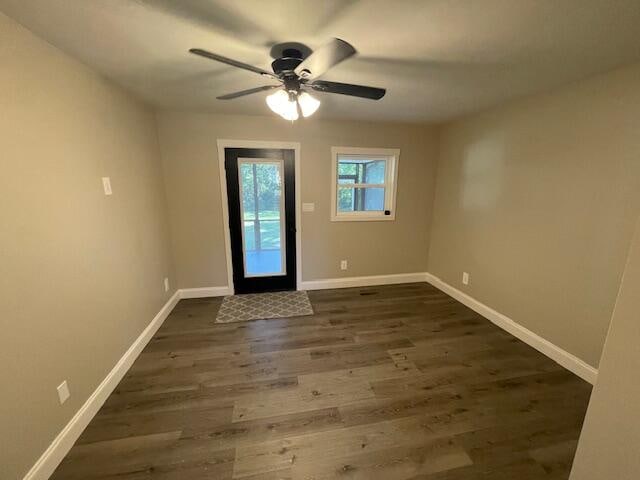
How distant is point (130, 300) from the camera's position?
89.4 inches

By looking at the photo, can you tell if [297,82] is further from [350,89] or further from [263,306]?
[263,306]

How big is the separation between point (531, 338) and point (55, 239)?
3750 mm

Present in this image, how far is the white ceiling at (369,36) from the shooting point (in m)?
1.18

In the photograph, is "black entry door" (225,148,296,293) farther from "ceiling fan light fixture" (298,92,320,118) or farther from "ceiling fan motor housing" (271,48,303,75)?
"ceiling fan motor housing" (271,48,303,75)

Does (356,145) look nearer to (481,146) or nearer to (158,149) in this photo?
(481,146)

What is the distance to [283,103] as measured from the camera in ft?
5.28

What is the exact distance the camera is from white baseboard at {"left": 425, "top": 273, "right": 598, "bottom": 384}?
209 centimetres

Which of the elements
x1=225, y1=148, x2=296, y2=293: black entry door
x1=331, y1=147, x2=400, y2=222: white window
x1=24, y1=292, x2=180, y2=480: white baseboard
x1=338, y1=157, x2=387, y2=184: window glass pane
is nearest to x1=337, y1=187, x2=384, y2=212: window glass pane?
x1=331, y1=147, x2=400, y2=222: white window

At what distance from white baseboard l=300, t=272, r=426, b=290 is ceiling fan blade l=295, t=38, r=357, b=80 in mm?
2722

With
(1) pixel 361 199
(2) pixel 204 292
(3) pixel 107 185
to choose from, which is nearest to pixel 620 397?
(3) pixel 107 185

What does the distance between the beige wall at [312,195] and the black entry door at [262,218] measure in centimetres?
16

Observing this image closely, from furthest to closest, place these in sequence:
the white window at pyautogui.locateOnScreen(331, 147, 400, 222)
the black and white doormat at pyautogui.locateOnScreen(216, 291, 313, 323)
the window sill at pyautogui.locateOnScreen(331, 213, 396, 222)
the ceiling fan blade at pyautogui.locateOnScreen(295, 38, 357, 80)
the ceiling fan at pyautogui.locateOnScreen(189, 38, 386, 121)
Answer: the window sill at pyautogui.locateOnScreen(331, 213, 396, 222)
the white window at pyautogui.locateOnScreen(331, 147, 400, 222)
the black and white doormat at pyautogui.locateOnScreen(216, 291, 313, 323)
the ceiling fan at pyautogui.locateOnScreen(189, 38, 386, 121)
the ceiling fan blade at pyautogui.locateOnScreen(295, 38, 357, 80)

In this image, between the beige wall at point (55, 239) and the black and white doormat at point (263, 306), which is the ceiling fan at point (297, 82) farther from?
the black and white doormat at point (263, 306)

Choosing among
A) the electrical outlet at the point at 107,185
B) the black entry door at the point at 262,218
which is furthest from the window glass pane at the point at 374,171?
the electrical outlet at the point at 107,185
